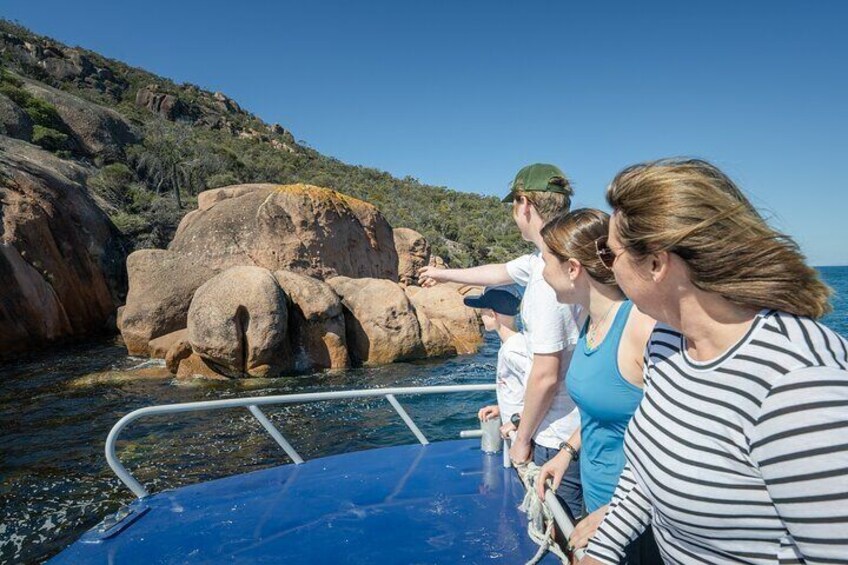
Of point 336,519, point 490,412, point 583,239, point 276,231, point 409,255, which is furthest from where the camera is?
point 409,255

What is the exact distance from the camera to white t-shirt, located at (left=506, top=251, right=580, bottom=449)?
2.06 metres

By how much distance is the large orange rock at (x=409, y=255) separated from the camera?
2245 cm

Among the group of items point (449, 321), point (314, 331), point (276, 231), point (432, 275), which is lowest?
point (449, 321)

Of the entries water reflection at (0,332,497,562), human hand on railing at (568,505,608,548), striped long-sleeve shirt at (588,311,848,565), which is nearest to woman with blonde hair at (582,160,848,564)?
striped long-sleeve shirt at (588,311,848,565)

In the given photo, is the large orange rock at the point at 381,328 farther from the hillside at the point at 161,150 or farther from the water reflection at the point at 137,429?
the hillside at the point at 161,150

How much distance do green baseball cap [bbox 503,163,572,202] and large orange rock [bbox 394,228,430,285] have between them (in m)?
19.8

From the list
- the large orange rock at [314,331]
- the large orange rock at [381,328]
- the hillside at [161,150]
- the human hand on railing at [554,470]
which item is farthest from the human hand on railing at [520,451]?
the hillside at [161,150]

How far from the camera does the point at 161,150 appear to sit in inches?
1105

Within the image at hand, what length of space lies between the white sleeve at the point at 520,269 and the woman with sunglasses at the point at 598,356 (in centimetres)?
70

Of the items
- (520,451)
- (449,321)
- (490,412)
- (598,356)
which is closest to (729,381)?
(598,356)

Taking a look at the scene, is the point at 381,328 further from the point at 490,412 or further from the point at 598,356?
the point at 598,356

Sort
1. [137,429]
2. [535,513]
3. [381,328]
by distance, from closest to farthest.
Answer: [535,513] < [137,429] < [381,328]

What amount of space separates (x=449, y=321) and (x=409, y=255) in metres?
9.84

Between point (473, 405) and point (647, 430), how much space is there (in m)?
7.80
